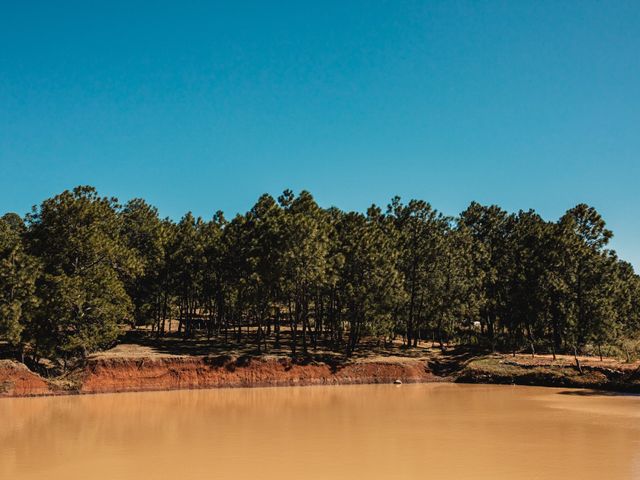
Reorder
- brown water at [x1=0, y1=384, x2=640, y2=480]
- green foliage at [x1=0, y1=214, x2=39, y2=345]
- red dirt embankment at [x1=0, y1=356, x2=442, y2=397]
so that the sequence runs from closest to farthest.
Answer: brown water at [x1=0, y1=384, x2=640, y2=480], red dirt embankment at [x1=0, y1=356, x2=442, y2=397], green foliage at [x1=0, y1=214, x2=39, y2=345]

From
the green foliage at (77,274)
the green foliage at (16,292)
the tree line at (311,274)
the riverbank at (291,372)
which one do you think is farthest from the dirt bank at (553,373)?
the green foliage at (16,292)

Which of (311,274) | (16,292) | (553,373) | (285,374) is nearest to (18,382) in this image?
(16,292)

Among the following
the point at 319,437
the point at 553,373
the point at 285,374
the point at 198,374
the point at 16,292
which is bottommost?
the point at 319,437

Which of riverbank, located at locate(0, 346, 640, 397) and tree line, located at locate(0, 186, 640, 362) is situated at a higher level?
tree line, located at locate(0, 186, 640, 362)

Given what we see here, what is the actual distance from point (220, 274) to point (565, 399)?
1432 inches

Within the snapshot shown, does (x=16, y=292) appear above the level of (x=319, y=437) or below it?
above

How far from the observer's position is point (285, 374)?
1925 inches

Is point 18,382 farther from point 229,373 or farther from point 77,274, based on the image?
point 229,373

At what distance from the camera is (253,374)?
157ft

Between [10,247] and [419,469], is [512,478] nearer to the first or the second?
[419,469]

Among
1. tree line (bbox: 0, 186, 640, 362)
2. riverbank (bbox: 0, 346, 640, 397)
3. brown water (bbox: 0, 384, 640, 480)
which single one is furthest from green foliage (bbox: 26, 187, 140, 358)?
brown water (bbox: 0, 384, 640, 480)

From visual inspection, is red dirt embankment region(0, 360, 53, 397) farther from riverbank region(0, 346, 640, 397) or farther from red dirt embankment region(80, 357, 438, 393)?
red dirt embankment region(80, 357, 438, 393)

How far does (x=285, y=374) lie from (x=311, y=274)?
9382mm

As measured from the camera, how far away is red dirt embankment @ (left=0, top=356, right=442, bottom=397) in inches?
1560
